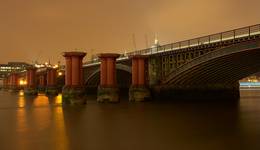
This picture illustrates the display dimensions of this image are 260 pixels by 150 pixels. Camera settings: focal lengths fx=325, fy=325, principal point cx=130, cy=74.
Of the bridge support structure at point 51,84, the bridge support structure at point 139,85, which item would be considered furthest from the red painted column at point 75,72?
the bridge support structure at point 51,84

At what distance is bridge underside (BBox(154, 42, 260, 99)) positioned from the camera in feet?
131

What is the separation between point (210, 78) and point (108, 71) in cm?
1585

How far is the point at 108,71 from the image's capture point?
42000 mm

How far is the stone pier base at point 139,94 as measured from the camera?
148 ft

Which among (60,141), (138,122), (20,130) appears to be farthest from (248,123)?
(20,130)

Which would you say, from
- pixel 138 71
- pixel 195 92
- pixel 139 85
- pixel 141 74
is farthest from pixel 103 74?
pixel 195 92

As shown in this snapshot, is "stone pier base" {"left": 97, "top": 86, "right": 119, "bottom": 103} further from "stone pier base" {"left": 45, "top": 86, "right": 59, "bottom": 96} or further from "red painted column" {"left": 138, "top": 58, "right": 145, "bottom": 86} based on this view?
"stone pier base" {"left": 45, "top": 86, "right": 59, "bottom": 96}

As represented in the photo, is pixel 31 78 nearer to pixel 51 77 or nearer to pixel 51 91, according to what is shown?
pixel 51 77

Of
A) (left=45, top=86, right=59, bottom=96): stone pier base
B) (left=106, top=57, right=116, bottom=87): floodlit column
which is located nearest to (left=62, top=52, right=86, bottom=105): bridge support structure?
(left=106, top=57, right=116, bottom=87): floodlit column

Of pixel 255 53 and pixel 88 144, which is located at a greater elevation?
pixel 255 53

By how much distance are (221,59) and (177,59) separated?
7903mm

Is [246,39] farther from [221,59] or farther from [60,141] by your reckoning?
[60,141]

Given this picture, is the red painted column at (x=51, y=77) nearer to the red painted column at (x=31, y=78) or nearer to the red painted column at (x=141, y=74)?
the red painted column at (x=31, y=78)

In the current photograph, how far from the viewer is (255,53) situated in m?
35.6
